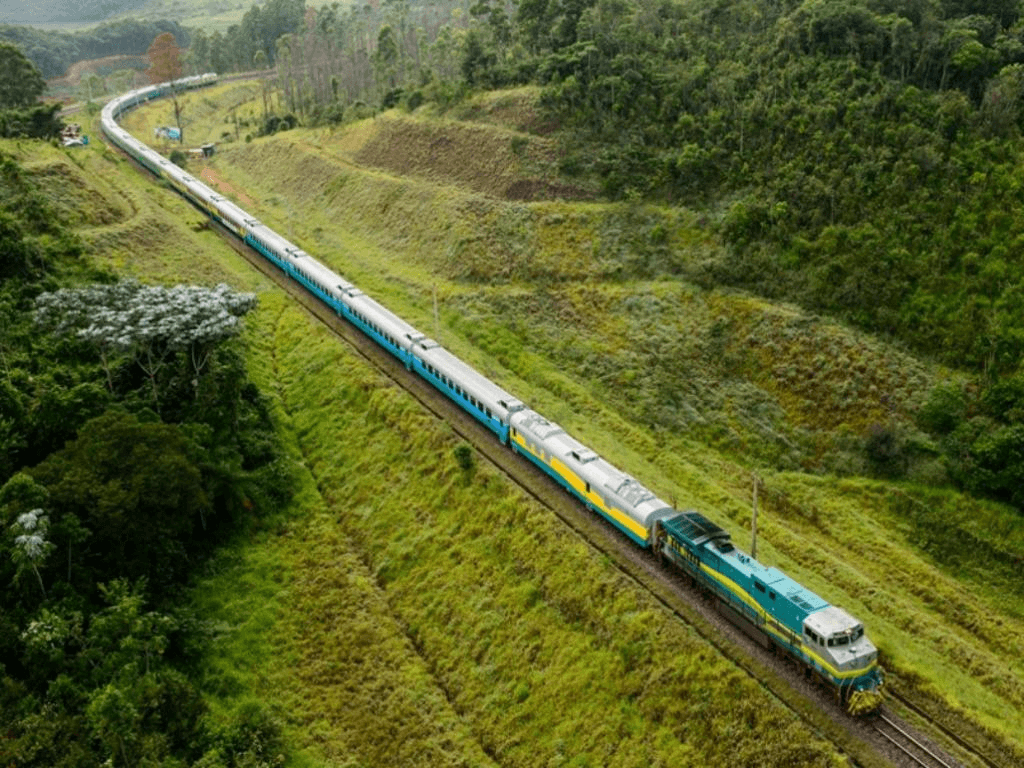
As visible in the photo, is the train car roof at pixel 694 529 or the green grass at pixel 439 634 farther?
the train car roof at pixel 694 529

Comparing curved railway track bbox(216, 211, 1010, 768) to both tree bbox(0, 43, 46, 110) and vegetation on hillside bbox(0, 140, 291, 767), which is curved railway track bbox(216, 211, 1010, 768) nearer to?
vegetation on hillside bbox(0, 140, 291, 767)

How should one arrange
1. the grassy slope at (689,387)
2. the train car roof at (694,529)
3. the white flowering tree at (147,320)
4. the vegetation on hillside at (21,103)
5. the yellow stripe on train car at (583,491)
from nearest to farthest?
the train car roof at (694,529), the yellow stripe on train car at (583,491), the grassy slope at (689,387), the white flowering tree at (147,320), the vegetation on hillside at (21,103)

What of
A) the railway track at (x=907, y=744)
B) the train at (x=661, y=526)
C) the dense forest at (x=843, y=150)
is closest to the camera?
the railway track at (x=907, y=744)

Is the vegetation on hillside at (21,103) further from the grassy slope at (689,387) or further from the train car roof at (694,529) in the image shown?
the train car roof at (694,529)

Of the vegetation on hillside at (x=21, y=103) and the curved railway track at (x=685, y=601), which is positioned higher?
the vegetation on hillside at (x=21, y=103)

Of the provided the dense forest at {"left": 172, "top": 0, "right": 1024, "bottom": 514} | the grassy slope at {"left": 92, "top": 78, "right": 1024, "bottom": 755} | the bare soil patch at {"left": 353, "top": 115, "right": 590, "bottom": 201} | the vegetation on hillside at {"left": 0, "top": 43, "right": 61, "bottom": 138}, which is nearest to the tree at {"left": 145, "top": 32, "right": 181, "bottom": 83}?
the vegetation on hillside at {"left": 0, "top": 43, "right": 61, "bottom": 138}

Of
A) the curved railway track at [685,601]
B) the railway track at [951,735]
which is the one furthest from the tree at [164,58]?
the railway track at [951,735]

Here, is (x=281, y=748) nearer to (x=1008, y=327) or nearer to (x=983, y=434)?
(x=983, y=434)
